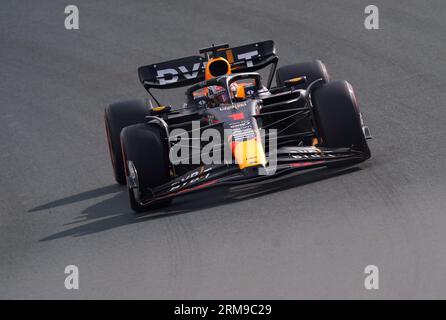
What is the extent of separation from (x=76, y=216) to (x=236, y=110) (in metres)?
2.20

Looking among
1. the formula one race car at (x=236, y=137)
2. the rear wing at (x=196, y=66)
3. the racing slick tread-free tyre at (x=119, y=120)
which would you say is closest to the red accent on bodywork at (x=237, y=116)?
the formula one race car at (x=236, y=137)

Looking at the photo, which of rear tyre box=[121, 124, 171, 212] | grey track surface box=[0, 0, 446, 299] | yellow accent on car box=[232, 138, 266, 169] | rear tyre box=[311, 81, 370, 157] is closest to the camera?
grey track surface box=[0, 0, 446, 299]

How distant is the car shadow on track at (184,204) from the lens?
1141 centimetres

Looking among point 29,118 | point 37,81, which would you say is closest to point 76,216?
point 29,118

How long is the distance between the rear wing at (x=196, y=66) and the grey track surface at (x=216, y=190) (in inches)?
60.5

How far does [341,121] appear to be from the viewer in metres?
11.9

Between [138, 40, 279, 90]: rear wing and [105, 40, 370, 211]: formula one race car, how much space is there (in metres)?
0.48

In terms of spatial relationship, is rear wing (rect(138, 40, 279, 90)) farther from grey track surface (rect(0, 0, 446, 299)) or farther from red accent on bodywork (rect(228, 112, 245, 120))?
red accent on bodywork (rect(228, 112, 245, 120))

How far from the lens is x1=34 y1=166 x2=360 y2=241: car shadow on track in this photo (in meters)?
11.4

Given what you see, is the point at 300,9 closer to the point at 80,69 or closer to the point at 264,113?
the point at 80,69

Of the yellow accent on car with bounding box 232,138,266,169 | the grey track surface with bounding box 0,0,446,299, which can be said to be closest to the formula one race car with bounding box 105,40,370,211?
the yellow accent on car with bounding box 232,138,266,169

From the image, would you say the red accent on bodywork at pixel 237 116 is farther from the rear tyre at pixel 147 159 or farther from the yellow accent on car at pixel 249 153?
the rear tyre at pixel 147 159

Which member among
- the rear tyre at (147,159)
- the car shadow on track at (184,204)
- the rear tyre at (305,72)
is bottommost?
the car shadow on track at (184,204)

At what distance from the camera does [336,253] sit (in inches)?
352
